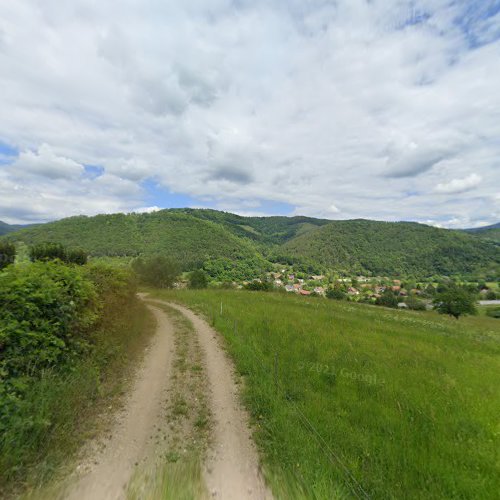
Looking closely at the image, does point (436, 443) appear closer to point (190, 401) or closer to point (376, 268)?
point (190, 401)

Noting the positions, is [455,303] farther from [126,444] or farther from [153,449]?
[126,444]

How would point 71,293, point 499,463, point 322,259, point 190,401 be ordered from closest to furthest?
point 499,463
point 190,401
point 71,293
point 322,259

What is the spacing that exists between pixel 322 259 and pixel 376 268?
39.0 meters

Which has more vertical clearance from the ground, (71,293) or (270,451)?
(71,293)

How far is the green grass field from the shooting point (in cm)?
393

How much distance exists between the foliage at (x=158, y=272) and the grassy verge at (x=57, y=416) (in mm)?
34451

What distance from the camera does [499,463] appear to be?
4312 millimetres

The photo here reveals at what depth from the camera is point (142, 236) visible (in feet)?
480

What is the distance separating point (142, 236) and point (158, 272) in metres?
117

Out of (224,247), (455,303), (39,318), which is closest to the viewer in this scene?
(39,318)

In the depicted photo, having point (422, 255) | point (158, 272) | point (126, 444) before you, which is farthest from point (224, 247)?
point (126, 444)

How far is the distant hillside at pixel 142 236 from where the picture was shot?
404ft

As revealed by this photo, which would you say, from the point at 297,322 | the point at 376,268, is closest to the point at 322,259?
the point at 376,268

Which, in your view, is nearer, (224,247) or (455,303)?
(455,303)
